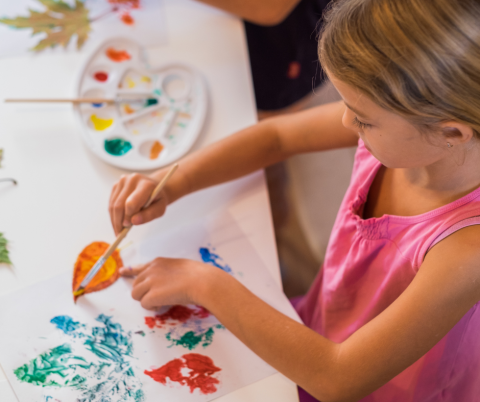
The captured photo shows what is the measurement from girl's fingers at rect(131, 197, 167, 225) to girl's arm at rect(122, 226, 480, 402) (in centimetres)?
7

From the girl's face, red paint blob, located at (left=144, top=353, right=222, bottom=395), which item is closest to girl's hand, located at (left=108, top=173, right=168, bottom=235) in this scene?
red paint blob, located at (left=144, top=353, right=222, bottom=395)

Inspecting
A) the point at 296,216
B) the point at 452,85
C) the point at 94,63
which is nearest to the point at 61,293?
the point at 94,63

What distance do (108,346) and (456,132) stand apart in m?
0.51

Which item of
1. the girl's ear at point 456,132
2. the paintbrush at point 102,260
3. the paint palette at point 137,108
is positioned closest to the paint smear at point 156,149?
the paint palette at point 137,108

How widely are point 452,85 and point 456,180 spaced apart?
0.63 ft

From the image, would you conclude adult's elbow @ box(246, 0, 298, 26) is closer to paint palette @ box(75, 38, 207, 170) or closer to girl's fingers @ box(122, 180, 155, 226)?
paint palette @ box(75, 38, 207, 170)

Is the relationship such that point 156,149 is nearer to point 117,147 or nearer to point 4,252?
point 117,147

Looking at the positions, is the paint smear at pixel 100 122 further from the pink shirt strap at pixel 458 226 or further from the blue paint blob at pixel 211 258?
the pink shirt strap at pixel 458 226

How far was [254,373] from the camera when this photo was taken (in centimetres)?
57

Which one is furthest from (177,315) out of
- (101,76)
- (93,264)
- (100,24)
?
(100,24)

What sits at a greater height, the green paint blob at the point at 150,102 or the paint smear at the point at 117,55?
the paint smear at the point at 117,55

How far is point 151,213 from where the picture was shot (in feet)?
2.19

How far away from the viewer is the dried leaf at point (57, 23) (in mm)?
802

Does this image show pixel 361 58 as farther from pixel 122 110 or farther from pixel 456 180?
pixel 122 110
